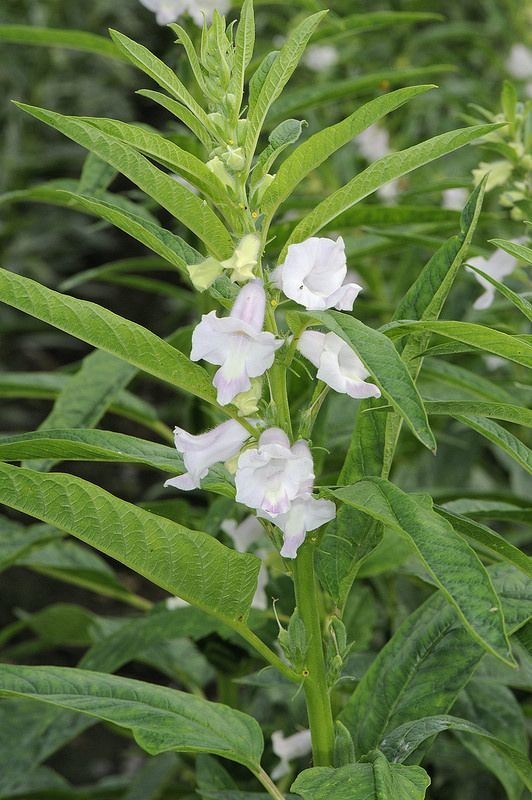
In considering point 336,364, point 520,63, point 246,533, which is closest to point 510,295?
point 336,364

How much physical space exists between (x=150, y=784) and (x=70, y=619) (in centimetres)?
30

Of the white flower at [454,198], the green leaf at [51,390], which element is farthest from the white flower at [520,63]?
the green leaf at [51,390]

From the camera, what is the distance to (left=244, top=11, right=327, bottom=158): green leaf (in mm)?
898

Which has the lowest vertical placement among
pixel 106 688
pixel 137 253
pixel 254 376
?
pixel 137 253

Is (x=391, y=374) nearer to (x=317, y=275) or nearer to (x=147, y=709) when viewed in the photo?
(x=317, y=275)

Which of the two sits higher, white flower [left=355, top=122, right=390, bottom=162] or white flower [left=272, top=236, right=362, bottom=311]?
white flower [left=272, top=236, right=362, bottom=311]

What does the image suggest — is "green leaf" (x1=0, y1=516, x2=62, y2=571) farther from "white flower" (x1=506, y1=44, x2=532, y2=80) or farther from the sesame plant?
"white flower" (x1=506, y1=44, x2=532, y2=80)

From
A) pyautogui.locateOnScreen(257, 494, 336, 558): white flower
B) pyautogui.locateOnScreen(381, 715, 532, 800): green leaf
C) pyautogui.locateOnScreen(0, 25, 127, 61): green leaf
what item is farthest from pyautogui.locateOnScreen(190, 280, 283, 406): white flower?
pyautogui.locateOnScreen(0, 25, 127, 61): green leaf

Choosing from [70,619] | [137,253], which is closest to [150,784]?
[70,619]

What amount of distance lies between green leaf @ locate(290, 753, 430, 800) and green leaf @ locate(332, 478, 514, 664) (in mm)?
175

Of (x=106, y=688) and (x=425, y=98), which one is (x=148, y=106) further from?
(x=106, y=688)

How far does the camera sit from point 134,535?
866 mm

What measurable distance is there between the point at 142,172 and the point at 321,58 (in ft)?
6.22

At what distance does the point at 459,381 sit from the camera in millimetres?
1345
